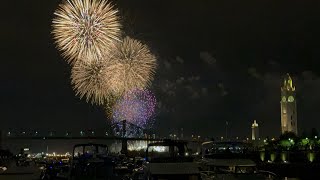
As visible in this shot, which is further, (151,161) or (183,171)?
Result: (151,161)

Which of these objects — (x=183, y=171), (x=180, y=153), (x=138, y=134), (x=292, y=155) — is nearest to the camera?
(x=183, y=171)

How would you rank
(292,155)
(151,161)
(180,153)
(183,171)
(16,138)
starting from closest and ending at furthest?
(183,171) → (151,161) → (180,153) → (292,155) → (16,138)

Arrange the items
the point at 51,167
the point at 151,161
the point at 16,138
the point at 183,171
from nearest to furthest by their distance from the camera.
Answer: the point at 183,171
the point at 151,161
the point at 51,167
the point at 16,138

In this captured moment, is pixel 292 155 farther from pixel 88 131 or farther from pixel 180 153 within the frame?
pixel 88 131

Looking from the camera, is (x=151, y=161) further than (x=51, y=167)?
No

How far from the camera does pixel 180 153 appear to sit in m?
21.2

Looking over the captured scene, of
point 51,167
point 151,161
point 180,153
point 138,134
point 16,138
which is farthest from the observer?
point 138,134

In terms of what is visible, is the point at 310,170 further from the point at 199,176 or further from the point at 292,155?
the point at 292,155

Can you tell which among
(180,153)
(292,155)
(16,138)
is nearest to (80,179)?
(180,153)

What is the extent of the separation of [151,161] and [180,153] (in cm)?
188

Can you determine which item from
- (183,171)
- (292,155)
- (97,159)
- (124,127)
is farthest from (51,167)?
(124,127)

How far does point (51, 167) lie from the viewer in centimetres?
3416

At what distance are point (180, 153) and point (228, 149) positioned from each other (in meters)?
2.08

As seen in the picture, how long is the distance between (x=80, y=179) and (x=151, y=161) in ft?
8.19
